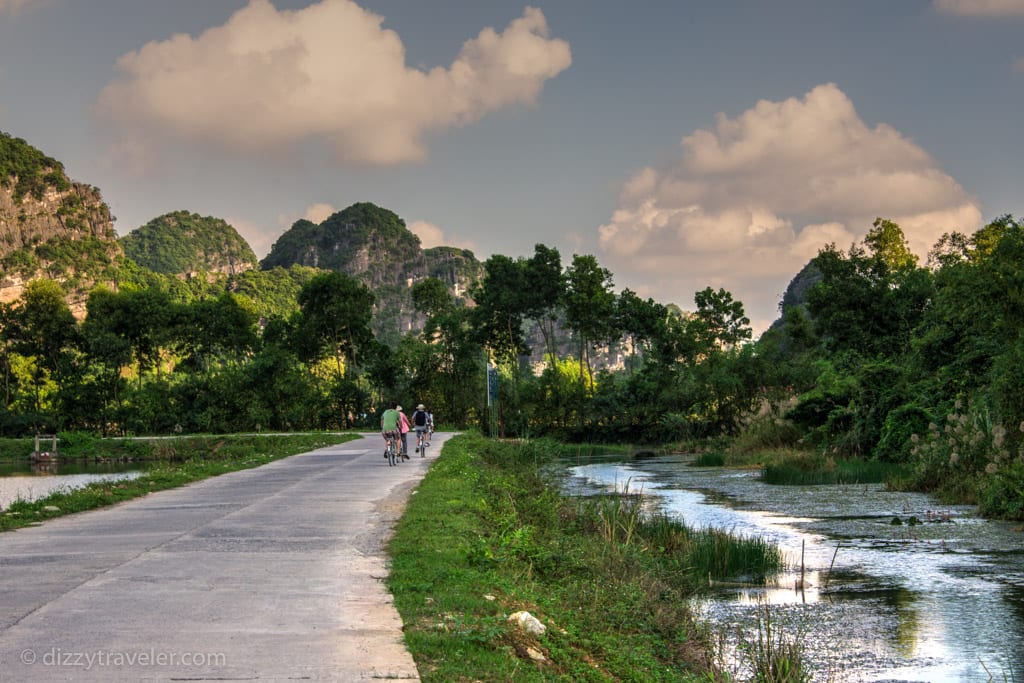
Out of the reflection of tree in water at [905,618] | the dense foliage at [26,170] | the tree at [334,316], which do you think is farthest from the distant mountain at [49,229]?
the reflection of tree in water at [905,618]

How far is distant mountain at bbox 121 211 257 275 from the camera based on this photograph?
179125mm

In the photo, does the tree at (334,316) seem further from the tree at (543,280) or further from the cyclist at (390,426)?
the cyclist at (390,426)

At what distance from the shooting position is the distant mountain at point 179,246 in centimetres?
17912

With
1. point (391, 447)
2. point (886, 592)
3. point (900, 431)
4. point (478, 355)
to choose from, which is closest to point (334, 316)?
point (478, 355)

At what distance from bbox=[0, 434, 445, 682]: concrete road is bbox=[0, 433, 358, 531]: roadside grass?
75 cm

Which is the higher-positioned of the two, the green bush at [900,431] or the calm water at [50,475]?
the green bush at [900,431]

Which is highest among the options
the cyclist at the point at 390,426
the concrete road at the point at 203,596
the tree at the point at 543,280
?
the tree at the point at 543,280

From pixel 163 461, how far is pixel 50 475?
348 inches

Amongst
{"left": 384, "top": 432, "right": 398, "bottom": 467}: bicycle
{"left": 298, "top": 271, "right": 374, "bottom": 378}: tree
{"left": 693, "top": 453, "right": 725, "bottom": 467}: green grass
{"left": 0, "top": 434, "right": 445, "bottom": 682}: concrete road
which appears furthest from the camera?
{"left": 298, "top": 271, "right": 374, "bottom": 378}: tree

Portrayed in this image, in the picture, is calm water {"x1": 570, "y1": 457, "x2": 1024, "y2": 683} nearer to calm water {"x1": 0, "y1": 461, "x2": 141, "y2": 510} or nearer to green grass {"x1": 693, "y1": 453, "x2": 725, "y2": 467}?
green grass {"x1": 693, "y1": 453, "x2": 725, "y2": 467}

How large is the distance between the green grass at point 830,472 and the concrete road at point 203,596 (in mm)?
16206

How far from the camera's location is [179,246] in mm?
186875

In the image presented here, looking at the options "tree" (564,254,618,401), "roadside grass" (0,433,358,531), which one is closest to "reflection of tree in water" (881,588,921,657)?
"roadside grass" (0,433,358,531)

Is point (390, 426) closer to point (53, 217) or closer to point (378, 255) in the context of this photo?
point (53, 217)
